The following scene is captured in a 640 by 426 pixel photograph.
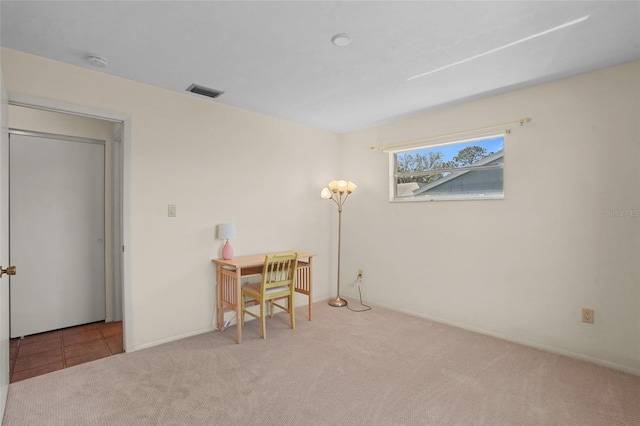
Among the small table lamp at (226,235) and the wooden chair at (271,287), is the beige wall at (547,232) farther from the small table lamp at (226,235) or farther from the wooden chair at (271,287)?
the small table lamp at (226,235)

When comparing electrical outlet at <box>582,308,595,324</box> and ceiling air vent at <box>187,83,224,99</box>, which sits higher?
ceiling air vent at <box>187,83,224,99</box>

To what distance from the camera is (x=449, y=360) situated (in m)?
2.69

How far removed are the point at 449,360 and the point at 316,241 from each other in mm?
2228

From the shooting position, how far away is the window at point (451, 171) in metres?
3.30

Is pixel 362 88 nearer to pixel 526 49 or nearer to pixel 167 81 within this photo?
pixel 526 49

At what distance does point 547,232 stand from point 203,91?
334 centimetres

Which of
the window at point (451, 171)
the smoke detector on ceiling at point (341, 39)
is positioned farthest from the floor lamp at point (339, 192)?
the smoke detector on ceiling at point (341, 39)

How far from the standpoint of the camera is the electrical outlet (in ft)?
8.71

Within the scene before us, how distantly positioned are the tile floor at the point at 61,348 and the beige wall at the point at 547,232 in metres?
3.11

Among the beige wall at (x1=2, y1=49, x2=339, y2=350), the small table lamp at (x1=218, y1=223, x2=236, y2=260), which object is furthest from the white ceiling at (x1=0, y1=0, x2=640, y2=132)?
the small table lamp at (x1=218, y1=223, x2=236, y2=260)

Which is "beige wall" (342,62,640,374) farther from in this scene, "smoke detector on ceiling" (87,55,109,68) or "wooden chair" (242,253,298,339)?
"smoke detector on ceiling" (87,55,109,68)

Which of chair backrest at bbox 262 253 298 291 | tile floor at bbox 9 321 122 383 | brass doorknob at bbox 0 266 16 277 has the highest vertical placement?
brass doorknob at bbox 0 266 16 277

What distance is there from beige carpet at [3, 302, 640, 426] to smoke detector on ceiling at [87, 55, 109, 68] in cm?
232

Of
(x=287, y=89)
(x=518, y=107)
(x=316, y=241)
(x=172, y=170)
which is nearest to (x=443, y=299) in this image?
(x=316, y=241)
